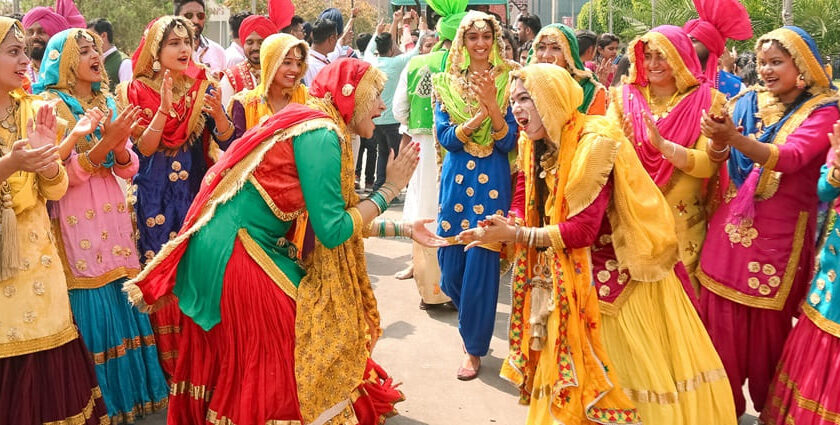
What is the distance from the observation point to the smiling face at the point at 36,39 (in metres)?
5.71

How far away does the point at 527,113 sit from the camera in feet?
11.4

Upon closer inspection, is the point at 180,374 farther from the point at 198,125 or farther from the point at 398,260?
→ the point at 398,260

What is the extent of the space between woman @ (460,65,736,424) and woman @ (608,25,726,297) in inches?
32.3

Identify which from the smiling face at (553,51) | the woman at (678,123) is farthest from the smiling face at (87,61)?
the woman at (678,123)

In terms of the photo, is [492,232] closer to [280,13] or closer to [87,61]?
[87,61]

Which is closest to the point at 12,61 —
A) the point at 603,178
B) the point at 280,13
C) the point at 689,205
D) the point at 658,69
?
the point at 603,178

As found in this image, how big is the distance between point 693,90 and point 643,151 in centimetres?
44

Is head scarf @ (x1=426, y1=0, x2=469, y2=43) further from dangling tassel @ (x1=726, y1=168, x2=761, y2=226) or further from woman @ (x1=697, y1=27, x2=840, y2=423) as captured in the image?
dangling tassel @ (x1=726, y1=168, x2=761, y2=226)

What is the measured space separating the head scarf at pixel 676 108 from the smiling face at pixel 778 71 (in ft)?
1.24

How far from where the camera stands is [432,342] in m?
5.50

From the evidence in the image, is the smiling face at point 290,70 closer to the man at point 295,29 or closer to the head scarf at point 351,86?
the head scarf at point 351,86

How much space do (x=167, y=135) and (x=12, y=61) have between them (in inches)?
44.5

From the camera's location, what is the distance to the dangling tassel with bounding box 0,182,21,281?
3.27 metres

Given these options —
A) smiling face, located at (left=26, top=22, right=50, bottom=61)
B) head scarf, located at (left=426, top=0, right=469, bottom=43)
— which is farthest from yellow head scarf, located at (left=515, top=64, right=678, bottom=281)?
smiling face, located at (left=26, top=22, right=50, bottom=61)
